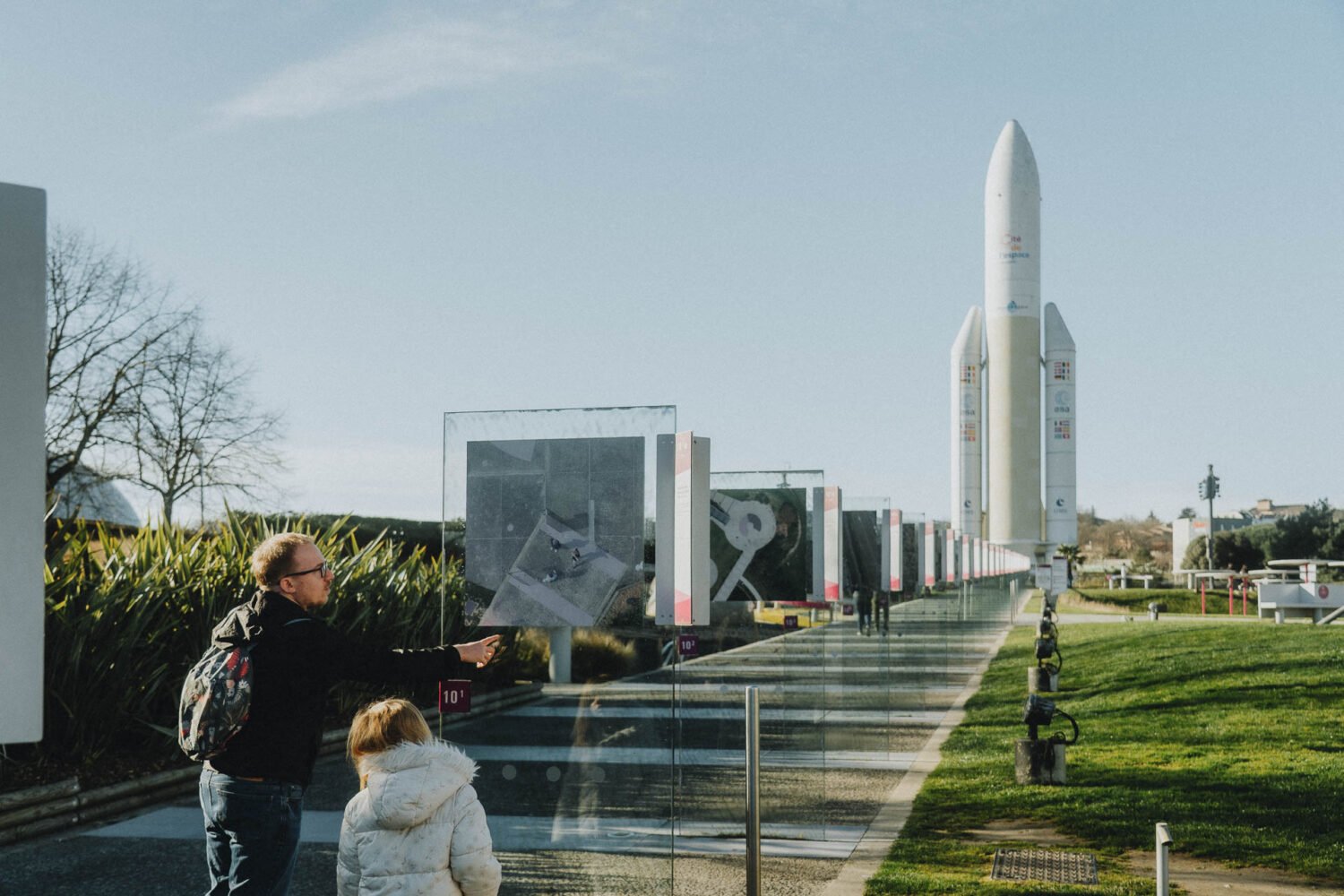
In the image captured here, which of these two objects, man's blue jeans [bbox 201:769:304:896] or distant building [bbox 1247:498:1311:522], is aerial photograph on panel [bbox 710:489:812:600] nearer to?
man's blue jeans [bbox 201:769:304:896]

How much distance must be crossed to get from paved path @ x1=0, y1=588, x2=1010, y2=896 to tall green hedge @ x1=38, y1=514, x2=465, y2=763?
98 centimetres

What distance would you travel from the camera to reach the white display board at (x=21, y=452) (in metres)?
3.04

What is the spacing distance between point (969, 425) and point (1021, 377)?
369 cm

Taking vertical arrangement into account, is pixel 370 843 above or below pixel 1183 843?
above

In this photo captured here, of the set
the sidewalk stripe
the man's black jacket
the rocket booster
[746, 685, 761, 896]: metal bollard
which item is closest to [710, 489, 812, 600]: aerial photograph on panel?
the sidewalk stripe

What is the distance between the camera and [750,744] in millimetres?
5641

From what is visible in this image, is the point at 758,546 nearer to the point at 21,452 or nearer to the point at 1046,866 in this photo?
the point at 1046,866

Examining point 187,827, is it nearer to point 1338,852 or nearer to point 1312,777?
point 1338,852

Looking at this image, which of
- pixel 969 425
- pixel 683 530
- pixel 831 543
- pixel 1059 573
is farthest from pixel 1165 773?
pixel 969 425

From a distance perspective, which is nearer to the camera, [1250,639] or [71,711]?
[71,711]

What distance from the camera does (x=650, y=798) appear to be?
6422mm

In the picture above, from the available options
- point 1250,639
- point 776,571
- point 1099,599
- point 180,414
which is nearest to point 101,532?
point 776,571

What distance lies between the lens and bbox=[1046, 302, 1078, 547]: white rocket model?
47.0m

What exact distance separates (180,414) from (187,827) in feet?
Answer: 94.0
